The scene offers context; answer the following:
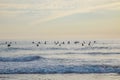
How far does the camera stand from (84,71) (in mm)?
25125

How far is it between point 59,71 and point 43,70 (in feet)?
4.55

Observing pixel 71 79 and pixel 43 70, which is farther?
pixel 43 70

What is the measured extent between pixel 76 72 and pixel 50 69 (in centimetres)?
254

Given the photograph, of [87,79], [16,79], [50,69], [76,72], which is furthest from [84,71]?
[16,79]

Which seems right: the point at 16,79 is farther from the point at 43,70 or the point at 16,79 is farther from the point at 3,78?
the point at 43,70

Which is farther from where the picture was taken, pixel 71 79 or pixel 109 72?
pixel 109 72

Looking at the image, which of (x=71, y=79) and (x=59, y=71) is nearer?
(x=71, y=79)

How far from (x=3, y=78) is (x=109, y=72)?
909 centimetres

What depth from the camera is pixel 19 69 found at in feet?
83.0

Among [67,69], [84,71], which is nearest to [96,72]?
[84,71]

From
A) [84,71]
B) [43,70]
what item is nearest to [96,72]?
[84,71]

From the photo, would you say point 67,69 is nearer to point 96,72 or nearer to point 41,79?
point 96,72

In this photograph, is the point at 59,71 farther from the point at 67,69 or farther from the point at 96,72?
the point at 96,72

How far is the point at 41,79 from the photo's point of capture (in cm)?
2016
